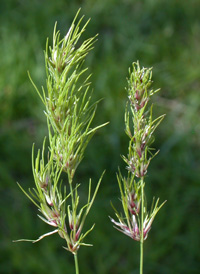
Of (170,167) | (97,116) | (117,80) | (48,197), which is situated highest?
Result: (48,197)

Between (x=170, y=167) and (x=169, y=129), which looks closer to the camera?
(x=170, y=167)

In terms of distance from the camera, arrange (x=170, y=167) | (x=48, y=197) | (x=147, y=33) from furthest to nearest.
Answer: (x=147, y=33) → (x=170, y=167) → (x=48, y=197)

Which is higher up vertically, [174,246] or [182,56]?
[182,56]

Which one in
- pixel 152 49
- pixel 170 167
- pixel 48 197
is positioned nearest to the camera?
pixel 48 197

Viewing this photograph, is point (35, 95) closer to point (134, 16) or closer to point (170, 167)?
point (170, 167)

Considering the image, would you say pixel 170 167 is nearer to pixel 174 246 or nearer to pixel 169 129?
pixel 169 129

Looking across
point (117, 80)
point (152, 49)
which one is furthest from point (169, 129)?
point (152, 49)
